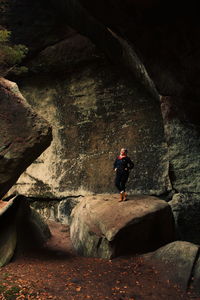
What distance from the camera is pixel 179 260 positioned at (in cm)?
765

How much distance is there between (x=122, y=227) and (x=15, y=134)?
3.84 metres

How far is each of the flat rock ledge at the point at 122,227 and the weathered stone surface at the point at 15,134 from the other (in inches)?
121

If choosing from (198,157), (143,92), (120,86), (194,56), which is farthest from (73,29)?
(194,56)

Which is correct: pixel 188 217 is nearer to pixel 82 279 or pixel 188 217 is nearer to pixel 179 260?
pixel 179 260

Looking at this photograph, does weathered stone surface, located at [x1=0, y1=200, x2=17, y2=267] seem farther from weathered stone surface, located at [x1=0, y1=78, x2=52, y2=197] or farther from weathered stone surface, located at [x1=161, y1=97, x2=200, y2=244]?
weathered stone surface, located at [x1=161, y1=97, x2=200, y2=244]

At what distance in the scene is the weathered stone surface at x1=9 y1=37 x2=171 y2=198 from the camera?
13016mm

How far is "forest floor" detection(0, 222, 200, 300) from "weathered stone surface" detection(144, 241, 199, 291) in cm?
19

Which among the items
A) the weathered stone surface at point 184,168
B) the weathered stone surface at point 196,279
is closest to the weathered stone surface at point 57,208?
the weathered stone surface at point 184,168

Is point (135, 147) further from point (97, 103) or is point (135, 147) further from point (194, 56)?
point (194, 56)

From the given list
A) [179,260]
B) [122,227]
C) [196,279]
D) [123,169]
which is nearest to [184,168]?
[123,169]

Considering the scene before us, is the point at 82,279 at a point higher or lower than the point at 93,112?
lower

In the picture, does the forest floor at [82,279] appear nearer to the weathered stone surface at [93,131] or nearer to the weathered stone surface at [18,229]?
A: the weathered stone surface at [18,229]

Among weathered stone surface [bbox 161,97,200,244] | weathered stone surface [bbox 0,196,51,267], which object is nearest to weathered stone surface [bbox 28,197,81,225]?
weathered stone surface [bbox 0,196,51,267]

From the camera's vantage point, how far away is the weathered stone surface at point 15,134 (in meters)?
6.72
